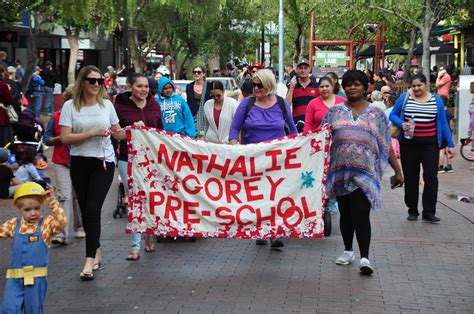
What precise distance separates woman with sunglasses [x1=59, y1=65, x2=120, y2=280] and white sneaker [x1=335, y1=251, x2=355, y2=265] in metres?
2.25

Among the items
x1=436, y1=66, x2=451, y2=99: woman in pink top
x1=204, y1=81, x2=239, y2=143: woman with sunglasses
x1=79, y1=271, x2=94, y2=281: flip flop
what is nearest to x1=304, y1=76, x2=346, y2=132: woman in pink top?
x1=204, y1=81, x2=239, y2=143: woman with sunglasses

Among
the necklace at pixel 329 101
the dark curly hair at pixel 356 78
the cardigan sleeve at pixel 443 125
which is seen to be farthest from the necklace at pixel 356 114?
the cardigan sleeve at pixel 443 125

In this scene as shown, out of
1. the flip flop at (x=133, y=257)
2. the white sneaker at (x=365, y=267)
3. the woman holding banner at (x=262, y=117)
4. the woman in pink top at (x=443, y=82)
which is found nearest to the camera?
the white sneaker at (x=365, y=267)

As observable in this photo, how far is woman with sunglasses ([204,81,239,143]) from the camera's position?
10.2m

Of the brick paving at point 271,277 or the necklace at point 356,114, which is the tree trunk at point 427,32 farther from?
the necklace at point 356,114

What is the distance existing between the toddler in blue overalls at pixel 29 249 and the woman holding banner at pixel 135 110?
2.62 meters

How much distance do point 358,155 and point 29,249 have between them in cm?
316

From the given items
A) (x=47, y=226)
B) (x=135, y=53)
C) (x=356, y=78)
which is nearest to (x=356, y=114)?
(x=356, y=78)

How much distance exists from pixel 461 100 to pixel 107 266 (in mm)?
14722

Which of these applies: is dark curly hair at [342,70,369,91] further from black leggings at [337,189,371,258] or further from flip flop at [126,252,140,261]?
flip flop at [126,252,140,261]

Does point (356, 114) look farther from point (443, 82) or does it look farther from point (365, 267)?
point (443, 82)

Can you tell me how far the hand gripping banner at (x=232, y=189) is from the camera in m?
8.02

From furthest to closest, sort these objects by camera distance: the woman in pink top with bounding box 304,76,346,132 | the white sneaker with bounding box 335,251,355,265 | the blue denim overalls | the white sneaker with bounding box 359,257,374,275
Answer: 1. the woman in pink top with bounding box 304,76,346,132
2. the white sneaker with bounding box 335,251,355,265
3. the white sneaker with bounding box 359,257,374,275
4. the blue denim overalls

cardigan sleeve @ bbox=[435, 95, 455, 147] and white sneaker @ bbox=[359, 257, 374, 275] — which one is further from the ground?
cardigan sleeve @ bbox=[435, 95, 455, 147]
